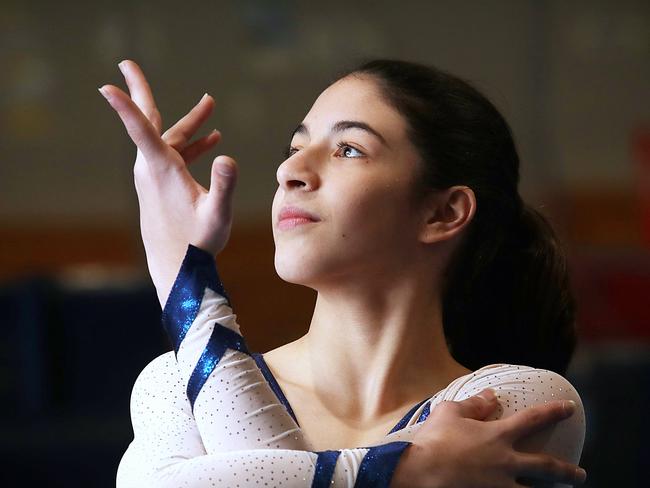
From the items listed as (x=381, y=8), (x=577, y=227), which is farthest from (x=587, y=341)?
(x=381, y=8)

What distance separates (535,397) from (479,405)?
0.31 ft

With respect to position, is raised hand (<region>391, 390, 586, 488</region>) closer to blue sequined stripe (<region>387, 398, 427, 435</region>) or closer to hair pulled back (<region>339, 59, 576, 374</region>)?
blue sequined stripe (<region>387, 398, 427, 435</region>)

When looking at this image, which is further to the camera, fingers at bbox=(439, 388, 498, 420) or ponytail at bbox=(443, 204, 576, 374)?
ponytail at bbox=(443, 204, 576, 374)

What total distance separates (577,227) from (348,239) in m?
3.38

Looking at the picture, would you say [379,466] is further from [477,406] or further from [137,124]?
[137,124]

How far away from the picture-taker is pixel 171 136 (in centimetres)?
130

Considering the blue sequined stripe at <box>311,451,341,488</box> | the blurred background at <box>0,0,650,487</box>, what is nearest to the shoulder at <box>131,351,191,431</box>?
the blue sequined stripe at <box>311,451,341,488</box>

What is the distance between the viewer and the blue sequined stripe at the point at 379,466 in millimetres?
1145

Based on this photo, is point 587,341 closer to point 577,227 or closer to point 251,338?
point 577,227

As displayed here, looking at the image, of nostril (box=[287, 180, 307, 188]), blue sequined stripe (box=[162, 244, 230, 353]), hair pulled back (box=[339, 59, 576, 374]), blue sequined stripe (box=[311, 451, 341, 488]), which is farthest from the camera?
hair pulled back (box=[339, 59, 576, 374])

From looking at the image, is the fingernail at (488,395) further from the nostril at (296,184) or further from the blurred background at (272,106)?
the blurred background at (272,106)

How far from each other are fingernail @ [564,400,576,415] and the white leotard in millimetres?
15

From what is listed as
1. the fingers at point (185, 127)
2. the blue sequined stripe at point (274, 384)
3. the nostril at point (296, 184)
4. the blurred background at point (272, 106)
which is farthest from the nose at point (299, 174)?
the blurred background at point (272, 106)

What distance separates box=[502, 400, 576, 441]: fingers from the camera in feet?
3.96
